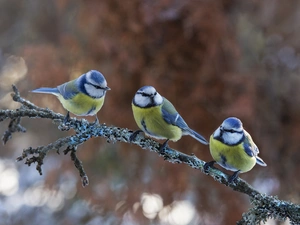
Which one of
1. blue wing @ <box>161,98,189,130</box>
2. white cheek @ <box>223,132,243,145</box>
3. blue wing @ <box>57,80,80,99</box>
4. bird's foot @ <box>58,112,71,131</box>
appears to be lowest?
white cheek @ <box>223,132,243,145</box>

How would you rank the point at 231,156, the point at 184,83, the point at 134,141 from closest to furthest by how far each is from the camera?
1. the point at 134,141
2. the point at 231,156
3. the point at 184,83

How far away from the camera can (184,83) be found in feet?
6.28

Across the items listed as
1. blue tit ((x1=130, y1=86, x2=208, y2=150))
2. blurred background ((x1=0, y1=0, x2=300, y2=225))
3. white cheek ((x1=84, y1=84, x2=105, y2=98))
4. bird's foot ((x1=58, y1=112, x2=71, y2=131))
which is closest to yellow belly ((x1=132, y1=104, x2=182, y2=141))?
blue tit ((x1=130, y1=86, x2=208, y2=150))

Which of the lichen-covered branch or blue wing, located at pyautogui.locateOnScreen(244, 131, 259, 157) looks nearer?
the lichen-covered branch

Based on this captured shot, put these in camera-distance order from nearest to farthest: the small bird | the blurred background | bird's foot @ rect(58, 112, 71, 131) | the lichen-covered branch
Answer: the lichen-covered branch < bird's foot @ rect(58, 112, 71, 131) < the small bird < the blurred background

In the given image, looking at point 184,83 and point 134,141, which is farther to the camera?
point 184,83

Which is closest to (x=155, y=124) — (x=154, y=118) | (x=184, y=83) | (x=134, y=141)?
(x=154, y=118)

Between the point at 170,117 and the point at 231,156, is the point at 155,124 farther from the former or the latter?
the point at 231,156

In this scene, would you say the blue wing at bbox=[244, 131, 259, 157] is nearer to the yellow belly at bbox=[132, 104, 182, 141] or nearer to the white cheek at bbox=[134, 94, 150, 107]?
the yellow belly at bbox=[132, 104, 182, 141]

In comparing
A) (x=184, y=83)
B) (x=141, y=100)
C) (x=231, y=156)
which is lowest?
(x=184, y=83)

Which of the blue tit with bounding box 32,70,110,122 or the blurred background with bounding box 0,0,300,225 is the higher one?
the blue tit with bounding box 32,70,110,122

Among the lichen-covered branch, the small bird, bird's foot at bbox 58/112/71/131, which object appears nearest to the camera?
the lichen-covered branch

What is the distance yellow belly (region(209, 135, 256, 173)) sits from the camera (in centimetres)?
92

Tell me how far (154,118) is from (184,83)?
97cm
